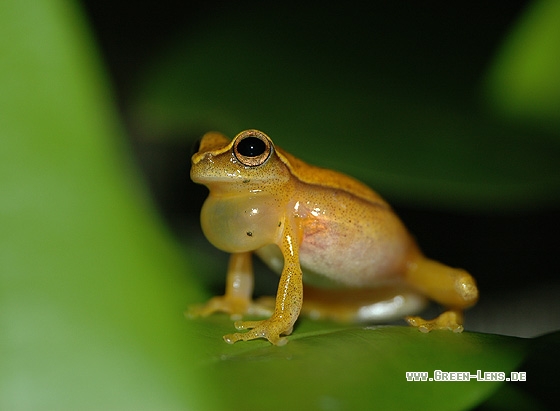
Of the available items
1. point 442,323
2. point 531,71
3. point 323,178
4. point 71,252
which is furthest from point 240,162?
point 531,71

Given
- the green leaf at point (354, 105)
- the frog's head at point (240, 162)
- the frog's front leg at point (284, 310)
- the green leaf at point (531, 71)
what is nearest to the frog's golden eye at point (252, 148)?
the frog's head at point (240, 162)

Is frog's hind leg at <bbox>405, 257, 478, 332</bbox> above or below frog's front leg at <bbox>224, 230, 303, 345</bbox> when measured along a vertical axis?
above

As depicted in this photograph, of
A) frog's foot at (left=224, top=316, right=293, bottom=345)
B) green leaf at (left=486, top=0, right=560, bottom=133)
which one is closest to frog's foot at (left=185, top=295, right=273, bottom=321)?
frog's foot at (left=224, top=316, right=293, bottom=345)

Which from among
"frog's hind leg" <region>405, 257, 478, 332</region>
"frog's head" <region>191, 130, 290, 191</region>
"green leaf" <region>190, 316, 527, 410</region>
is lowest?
"green leaf" <region>190, 316, 527, 410</region>

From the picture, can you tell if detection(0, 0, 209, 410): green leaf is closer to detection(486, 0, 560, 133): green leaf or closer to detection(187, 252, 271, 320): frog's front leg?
detection(187, 252, 271, 320): frog's front leg

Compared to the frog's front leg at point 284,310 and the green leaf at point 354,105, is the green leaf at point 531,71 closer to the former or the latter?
the green leaf at point 354,105

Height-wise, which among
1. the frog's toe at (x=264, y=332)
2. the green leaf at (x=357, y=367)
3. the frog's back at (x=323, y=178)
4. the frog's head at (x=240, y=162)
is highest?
the frog's back at (x=323, y=178)

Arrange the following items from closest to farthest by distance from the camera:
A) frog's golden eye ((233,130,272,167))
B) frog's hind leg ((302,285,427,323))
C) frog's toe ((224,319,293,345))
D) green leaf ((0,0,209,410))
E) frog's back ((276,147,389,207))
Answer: green leaf ((0,0,209,410)), frog's toe ((224,319,293,345)), frog's golden eye ((233,130,272,167)), frog's back ((276,147,389,207)), frog's hind leg ((302,285,427,323))
